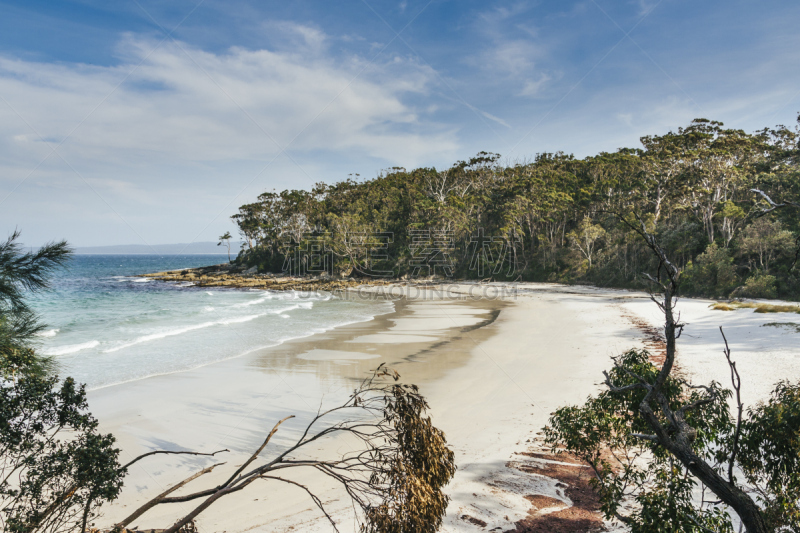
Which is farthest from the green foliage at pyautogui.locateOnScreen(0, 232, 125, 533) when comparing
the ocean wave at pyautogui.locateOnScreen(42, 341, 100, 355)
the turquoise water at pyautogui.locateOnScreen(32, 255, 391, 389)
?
the ocean wave at pyautogui.locateOnScreen(42, 341, 100, 355)

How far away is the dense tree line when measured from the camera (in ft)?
95.0

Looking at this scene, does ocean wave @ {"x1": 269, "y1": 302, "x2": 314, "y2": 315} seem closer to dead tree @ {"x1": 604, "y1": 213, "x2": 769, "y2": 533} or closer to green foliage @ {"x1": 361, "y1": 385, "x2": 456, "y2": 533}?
green foliage @ {"x1": 361, "y1": 385, "x2": 456, "y2": 533}

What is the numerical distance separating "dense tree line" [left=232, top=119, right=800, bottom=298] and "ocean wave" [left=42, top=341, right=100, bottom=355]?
25923 millimetres

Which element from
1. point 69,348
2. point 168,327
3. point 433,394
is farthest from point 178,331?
point 433,394

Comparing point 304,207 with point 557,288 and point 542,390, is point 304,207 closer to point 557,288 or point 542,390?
point 557,288

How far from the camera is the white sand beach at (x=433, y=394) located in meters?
6.19

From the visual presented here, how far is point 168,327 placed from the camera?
23.8 meters

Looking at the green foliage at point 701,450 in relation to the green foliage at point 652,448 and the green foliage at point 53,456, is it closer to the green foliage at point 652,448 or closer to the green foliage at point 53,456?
the green foliage at point 652,448

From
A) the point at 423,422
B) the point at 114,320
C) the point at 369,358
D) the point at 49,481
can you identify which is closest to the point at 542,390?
the point at 369,358

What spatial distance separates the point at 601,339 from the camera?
17.3 metres

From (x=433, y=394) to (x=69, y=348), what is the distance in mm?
17570

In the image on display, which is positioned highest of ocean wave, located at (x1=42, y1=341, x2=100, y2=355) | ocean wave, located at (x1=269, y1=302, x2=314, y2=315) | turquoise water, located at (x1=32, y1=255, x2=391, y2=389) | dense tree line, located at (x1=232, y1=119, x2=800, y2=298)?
dense tree line, located at (x1=232, y1=119, x2=800, y2=298)

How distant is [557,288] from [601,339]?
81.5ft

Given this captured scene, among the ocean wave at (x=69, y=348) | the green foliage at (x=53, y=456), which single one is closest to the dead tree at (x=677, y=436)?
the green foliage at (x=53, y=456)
